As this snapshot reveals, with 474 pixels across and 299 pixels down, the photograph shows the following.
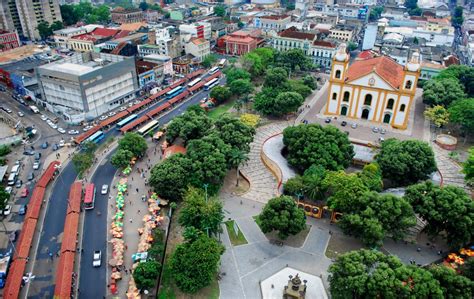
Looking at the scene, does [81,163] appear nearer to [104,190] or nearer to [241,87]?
[104,190]

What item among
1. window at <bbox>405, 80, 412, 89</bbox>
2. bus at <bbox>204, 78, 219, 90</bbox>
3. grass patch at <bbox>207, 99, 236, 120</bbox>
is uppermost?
window at <bbox>405, 80, 412, 89</bbox>

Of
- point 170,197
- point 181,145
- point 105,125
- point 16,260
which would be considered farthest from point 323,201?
point 105,125

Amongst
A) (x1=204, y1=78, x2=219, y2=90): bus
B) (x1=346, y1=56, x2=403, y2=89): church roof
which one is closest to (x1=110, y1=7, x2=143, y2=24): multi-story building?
(x1=204, y1=78, x2=219, y2=90): bus

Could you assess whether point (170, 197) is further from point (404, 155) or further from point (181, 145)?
point (404, 155)

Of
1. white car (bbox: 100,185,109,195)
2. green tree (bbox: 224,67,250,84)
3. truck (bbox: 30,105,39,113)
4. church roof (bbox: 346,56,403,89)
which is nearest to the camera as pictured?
white car (bbox: 100,185,109,195)

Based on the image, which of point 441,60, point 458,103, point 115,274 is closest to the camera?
point 115,274

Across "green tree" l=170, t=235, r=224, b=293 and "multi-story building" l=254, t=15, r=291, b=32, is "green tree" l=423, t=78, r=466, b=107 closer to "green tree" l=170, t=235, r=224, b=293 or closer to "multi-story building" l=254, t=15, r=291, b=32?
"green tree" l=170, t=235, r=224, b=293
